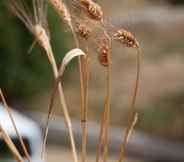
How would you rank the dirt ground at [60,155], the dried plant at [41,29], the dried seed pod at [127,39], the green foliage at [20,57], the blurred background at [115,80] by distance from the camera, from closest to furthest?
the dried seed pod at [127,39], the dried plant at [41,29], the dirt ground at [60,155], the green foliage at [20,57], the blurred background at [115,80]

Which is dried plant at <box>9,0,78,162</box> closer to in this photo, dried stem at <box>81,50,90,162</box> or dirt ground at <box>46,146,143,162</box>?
dried stem at <box>81,50,90,162</box>

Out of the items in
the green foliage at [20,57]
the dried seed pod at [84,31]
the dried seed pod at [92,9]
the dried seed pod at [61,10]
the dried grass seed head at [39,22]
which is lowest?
the dried seed pod at [84,31]

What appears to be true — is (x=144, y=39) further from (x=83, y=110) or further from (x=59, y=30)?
(x=83, y=110)

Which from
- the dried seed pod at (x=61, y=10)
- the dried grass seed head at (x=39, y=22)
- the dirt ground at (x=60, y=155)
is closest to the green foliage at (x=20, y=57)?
the dirt ground at (x=60, y=155)

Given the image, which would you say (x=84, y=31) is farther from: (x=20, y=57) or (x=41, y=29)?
(x=20, y=57)

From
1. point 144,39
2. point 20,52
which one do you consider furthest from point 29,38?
point 144,39

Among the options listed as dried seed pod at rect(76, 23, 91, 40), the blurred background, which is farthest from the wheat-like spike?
the blurred background

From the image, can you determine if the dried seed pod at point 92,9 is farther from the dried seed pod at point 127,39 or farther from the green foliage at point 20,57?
the green foliage at point 20,57
